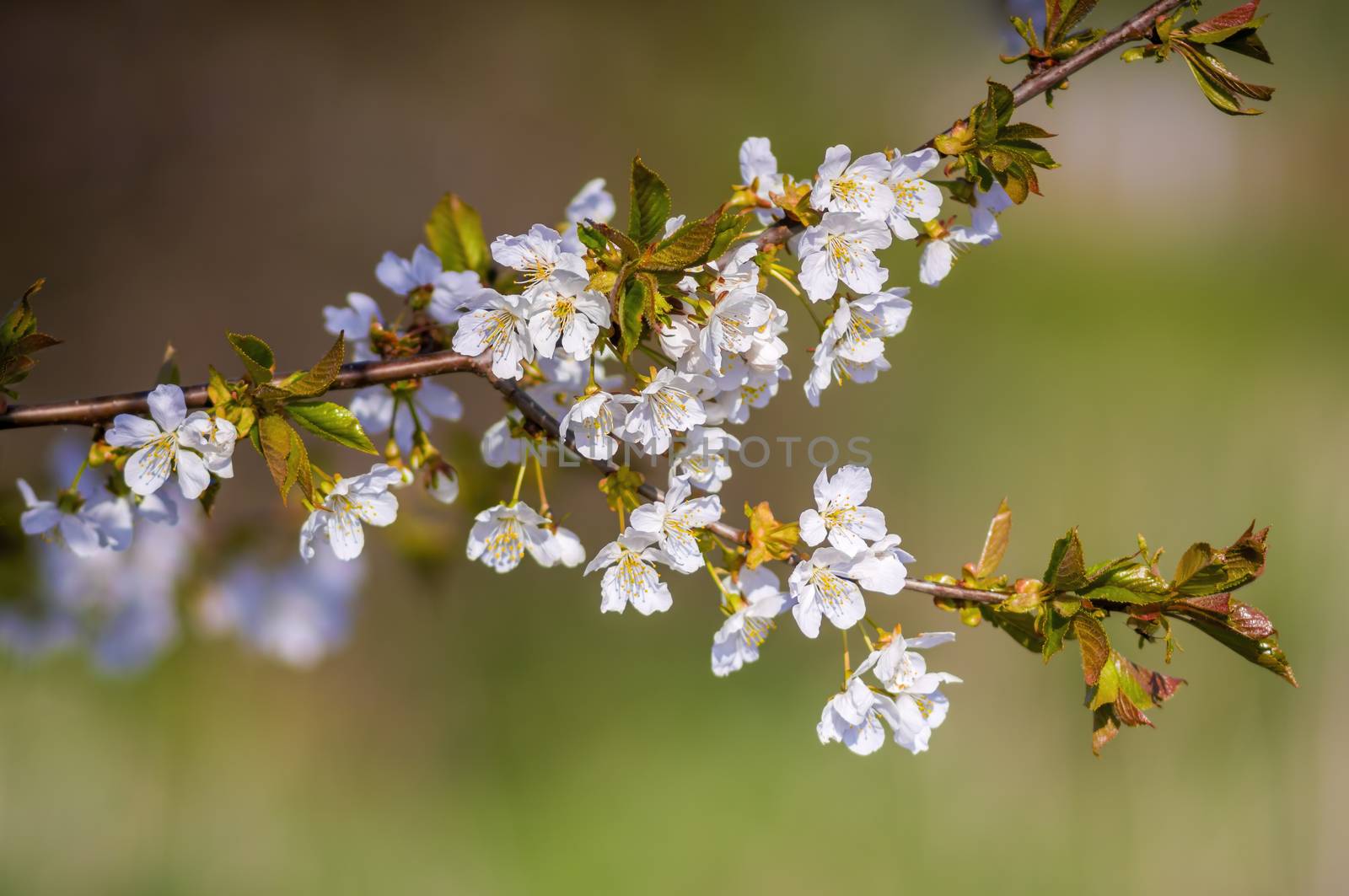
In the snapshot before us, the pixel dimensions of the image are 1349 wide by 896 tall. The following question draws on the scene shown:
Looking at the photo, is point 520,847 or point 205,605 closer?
point 205,605

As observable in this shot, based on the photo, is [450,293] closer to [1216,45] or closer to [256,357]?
[256,357]

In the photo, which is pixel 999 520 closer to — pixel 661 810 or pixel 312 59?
pixel 661 810

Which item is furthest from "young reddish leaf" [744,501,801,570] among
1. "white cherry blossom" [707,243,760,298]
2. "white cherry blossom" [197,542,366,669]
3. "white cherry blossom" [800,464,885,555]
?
"white cherry blossom" [197,542,366,669]

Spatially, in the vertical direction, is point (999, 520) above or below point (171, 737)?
above

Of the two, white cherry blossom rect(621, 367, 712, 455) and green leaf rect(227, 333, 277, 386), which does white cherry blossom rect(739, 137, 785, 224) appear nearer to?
white cherry blossom rect(621, 367, 712, 455)

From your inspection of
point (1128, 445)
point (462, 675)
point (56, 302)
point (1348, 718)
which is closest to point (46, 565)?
point (56, 302)

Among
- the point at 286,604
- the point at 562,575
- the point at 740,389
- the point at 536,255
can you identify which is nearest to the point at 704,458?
the point at 740,389
